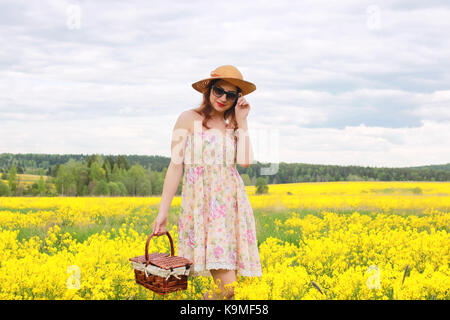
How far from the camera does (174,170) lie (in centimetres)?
387

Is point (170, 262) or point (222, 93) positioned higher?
point (222, 93)

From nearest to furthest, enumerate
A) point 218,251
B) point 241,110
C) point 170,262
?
point 170,262
point 218,251
point 241,110

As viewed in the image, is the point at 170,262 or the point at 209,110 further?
the point at 209,110

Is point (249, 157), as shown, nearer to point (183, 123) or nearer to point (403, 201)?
point (183, 123)

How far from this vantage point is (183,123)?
154 inches

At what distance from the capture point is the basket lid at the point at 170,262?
11.5ft

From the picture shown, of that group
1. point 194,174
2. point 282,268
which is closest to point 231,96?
point 194,174

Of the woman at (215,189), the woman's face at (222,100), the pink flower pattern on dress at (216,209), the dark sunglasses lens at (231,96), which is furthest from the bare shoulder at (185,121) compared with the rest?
the pink flower pattern on dress at (216,209)

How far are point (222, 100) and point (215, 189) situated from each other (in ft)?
2.79

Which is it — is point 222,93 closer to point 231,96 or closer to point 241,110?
point 231,96

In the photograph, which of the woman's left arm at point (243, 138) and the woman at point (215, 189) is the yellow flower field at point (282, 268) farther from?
the woman's left arm at point (243, 138)

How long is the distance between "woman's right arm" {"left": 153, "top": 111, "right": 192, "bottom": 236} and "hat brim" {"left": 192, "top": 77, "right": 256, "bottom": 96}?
1.21 ft

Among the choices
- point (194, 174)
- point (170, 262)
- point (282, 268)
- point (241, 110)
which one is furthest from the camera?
point (282, 268)
